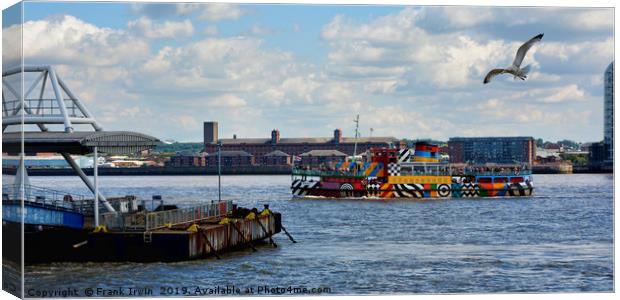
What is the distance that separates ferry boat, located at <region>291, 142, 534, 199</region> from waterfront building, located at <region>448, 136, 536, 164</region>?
41.1 meters

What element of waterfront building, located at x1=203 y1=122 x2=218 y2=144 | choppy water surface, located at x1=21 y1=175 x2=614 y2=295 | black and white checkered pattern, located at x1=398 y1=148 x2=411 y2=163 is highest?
waterfront building, located at x1=203 y1=122 x2=218 y2=144

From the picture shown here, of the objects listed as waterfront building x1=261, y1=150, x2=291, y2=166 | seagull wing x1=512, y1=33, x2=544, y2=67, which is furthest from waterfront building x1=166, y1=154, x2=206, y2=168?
seagull wing x1=512, y1=33, x2=544, y2=67

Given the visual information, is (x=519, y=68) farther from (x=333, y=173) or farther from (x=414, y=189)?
(x=333, y=173)

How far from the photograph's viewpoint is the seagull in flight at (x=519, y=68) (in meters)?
27.1

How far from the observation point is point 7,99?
25.9 metres

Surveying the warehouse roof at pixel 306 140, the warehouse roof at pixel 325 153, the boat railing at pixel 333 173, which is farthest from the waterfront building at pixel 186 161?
the boat railing at pixel 333 173

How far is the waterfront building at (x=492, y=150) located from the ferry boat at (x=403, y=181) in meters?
41.1

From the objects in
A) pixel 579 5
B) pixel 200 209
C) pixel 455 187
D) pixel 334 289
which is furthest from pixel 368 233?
pixel 455 187

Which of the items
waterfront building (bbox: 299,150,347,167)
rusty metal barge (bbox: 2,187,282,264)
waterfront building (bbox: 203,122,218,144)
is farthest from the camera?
waterfront building (bbox: 299,150,347,167)

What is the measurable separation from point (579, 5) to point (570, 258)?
10.5m

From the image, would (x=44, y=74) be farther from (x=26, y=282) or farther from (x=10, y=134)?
(x=26, y=282)

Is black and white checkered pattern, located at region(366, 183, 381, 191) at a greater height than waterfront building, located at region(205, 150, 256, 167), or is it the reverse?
waterfront building, located at region(205, 150, 256, 167)

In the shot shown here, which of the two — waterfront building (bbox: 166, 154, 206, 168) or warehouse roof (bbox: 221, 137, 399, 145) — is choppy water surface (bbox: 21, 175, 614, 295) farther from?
warehouse roof (bbox: 221, 137, 399, 145)

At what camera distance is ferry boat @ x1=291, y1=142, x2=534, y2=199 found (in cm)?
7531
